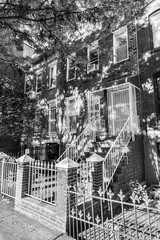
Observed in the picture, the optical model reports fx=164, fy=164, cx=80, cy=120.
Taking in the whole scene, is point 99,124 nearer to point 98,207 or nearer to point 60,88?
point 60,88

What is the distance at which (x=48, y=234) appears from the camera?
11.5ft

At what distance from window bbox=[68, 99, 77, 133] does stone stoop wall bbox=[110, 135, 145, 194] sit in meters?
4.52

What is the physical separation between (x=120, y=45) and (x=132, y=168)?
22.1ft

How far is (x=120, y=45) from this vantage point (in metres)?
9.25

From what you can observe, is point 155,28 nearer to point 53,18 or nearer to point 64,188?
point 53,18

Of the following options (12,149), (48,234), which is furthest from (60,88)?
(48,234)

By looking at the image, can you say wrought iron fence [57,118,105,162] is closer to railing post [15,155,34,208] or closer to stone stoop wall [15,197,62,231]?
railing post [15,155,34,208]

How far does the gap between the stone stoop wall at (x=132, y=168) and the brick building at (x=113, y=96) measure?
3 centimetres

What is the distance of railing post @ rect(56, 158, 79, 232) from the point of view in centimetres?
359

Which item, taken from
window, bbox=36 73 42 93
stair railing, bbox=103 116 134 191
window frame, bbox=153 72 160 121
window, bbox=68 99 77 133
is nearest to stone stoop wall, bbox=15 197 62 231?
stair railing, bbox=103 116 134 191

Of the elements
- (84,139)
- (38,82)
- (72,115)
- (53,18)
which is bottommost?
(84,139)

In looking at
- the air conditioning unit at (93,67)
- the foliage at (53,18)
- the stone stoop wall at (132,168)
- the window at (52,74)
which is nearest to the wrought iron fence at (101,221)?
the stone stoop wall at (132,168)

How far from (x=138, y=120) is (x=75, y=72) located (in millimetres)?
5581

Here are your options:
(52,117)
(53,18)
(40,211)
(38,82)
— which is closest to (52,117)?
(52,117)
